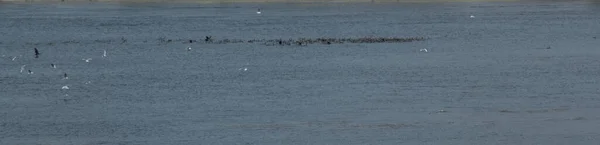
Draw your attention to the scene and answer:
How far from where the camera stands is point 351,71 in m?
26.9

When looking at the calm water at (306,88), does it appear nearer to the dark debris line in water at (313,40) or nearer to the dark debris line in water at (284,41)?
the dark debris line in water at (284,41)

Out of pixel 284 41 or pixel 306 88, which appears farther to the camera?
pixel 284 41

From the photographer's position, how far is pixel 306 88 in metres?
23.3

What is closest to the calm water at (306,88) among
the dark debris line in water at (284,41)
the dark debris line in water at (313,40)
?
the dark debris line in water at (284,41)

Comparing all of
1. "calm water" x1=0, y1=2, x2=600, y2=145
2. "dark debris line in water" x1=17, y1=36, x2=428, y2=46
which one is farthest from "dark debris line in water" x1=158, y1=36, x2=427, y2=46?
"calm water" x1=0, y1=2, x2=600, y2=145

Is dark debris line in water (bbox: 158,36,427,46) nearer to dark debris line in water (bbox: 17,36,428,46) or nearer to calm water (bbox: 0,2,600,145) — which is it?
dark debris line in water (bbox: 17,36,428,46)

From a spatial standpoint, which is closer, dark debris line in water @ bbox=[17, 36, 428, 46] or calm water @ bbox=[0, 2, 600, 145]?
calm water @ bbox=[0, 2, 600, 145]

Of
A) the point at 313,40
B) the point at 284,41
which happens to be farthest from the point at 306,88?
the point at 313,40

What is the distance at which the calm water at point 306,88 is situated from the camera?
57.9ft

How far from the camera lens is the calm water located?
57.9 ft

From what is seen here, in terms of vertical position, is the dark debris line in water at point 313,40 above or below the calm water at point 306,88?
below

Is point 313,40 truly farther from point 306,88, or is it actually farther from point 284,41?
point 306,88

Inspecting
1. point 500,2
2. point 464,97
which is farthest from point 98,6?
point 464,97

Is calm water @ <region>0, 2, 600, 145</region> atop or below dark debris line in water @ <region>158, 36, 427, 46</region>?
atop
